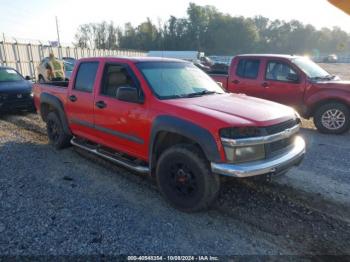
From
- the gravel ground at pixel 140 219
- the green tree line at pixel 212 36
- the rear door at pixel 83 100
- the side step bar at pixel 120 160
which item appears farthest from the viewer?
the green tree line at pixel 212 36

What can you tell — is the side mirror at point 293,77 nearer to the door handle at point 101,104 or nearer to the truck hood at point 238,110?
the truck hood at point 238,110

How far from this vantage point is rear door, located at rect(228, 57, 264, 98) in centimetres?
827

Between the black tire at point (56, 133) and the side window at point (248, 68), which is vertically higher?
the side window at point (248, 68)

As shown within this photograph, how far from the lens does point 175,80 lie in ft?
14.3

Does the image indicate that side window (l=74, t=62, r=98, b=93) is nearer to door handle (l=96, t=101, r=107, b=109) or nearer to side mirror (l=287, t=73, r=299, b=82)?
door handle (l=96, t=101, r=107, b=109)

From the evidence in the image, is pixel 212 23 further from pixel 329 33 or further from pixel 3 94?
pixel 3 94

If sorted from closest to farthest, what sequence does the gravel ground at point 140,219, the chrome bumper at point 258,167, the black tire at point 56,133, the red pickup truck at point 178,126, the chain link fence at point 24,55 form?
the gravel ground at point 140,219 < the chrome bumper at point 258,167 < the red pickup truck at point 178,126 < the black tire at point 56,133 < the chain link fence at point 24,55

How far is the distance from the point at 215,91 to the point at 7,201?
3336 millimetres

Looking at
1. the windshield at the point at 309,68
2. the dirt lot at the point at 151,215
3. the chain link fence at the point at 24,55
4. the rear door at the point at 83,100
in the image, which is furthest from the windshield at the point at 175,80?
the chain link fence at the point at 24,55

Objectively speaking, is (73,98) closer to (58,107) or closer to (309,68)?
(58,107)

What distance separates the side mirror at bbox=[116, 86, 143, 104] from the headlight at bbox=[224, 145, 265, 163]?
56.9 inches

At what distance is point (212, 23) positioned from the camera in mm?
97438

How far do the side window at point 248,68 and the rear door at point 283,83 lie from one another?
0.94 feet

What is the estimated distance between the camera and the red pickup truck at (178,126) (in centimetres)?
324
